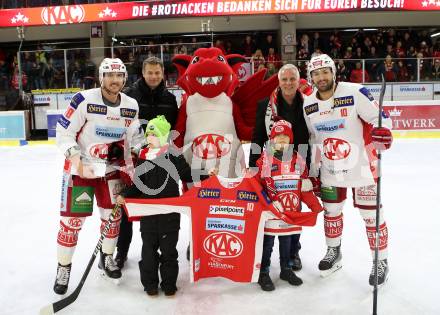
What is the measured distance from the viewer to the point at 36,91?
9930mm

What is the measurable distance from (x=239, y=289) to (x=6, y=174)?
4.74 m

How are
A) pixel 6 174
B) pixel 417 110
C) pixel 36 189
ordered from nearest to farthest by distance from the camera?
1. pixel 36 189
2. pixel 6 174
3. pixel 417 110

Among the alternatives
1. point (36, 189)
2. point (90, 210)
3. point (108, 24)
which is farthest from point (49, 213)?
point (108, 24)

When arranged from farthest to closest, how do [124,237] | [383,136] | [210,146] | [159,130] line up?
[124,237], [210,146], [159,130], [383,136]

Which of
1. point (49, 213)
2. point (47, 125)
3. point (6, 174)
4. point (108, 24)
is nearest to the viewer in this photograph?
point (49, 213)

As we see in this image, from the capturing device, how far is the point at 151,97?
2.95 meters

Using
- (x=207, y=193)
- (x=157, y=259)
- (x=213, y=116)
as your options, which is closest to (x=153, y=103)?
(x=213, y=116)

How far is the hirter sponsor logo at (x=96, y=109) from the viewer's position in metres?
2.60

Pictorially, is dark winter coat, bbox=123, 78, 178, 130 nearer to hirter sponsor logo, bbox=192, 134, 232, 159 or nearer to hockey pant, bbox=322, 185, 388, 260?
hirter sponsor logo, bbox=192, 134, 232, 159

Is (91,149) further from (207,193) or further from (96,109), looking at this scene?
(207,193)

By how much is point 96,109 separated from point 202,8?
9.08m

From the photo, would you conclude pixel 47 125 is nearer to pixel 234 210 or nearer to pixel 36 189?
pixel 36 189

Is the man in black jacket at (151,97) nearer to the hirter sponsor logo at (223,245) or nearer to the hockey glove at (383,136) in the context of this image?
the hirter sponsor logo at (223,245)

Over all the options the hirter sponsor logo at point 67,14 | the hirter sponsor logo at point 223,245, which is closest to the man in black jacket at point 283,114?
the hirter sponsor logo at point 223,245
